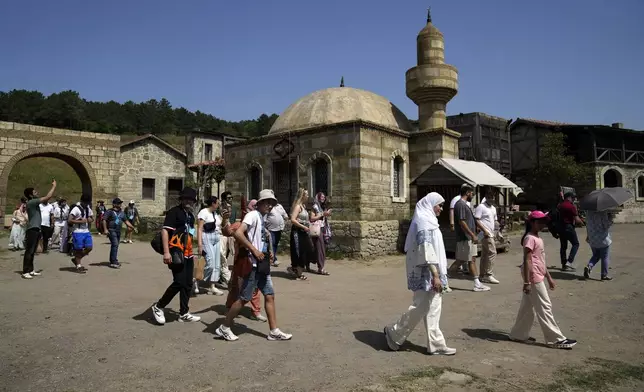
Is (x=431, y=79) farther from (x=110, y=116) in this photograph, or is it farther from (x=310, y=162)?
(x=110, y=116)

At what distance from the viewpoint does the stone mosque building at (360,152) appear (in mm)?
11719

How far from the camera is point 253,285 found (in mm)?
4742

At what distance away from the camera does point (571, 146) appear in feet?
88.7

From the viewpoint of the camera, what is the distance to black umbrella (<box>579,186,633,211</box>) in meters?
7.83

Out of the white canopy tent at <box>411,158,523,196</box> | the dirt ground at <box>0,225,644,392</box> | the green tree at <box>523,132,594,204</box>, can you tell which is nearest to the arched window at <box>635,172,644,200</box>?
the green tree at <box>523,132,594,204</box>

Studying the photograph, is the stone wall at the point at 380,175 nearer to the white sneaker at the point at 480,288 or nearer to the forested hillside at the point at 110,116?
the white sneaker at the point at 480,288

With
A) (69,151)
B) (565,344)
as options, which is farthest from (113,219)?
(69,151)

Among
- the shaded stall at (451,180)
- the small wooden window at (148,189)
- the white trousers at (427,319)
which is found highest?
the small wooden window at (148,189)

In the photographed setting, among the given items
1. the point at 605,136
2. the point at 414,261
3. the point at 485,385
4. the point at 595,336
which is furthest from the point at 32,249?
the point at 605,136

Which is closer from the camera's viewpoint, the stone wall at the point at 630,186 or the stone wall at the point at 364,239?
the stone wall at the point at 364,239

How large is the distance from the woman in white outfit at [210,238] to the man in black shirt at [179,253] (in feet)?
3.84

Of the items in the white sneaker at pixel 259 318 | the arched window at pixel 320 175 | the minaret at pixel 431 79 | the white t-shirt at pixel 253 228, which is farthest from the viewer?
the minaret at pixel 431 79

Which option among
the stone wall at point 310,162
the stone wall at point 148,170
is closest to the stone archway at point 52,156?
the stone wall at point 148,170

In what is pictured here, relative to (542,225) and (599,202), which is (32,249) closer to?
(542,225)
